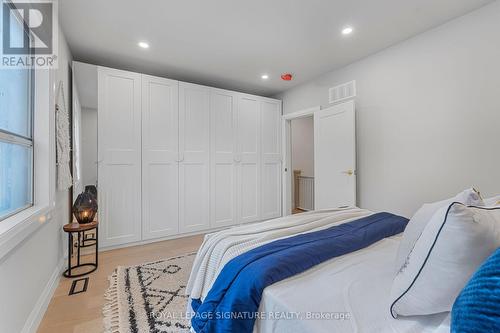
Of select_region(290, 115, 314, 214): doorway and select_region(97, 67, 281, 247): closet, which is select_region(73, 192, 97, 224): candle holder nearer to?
select_region(97, 67, 281, 247): closet

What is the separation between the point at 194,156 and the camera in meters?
3.58

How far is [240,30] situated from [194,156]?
187 centimetres

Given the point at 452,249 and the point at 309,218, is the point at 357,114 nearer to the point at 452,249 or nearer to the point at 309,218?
the point at 309,218

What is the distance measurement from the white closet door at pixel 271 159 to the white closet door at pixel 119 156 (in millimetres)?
2120

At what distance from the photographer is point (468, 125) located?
2254 mm

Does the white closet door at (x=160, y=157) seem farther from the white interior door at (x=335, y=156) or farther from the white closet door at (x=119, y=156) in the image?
the white interior door at (x=335, y=156)

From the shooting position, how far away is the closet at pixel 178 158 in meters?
3.00

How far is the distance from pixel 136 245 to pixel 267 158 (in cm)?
254

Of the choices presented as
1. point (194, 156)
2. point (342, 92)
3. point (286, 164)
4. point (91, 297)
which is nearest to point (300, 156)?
point (286, 164)

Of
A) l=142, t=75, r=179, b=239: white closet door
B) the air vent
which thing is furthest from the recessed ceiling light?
l=142, t=75, r=179, b=239: white closet door

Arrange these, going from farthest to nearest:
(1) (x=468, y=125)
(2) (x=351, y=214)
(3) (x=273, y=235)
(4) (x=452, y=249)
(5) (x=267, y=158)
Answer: (5) (x=267, y=158) < (1) (x=468, y=125) < (2) (x=351, y=214) < (3) (x=273, y=235) < (4) (x=452, y=249)

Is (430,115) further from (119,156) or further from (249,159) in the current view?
(119,156)

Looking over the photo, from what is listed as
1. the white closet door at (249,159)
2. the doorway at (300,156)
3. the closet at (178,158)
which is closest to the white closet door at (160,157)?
the closet at (178,158)

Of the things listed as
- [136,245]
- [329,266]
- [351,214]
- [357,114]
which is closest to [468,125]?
[357,114]
